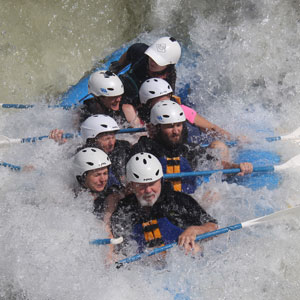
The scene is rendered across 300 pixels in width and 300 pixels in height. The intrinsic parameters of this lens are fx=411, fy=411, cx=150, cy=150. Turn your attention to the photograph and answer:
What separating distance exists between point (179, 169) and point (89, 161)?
0.84 metres

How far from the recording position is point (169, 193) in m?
3.00

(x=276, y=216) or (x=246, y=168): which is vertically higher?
(x=246, y=168)

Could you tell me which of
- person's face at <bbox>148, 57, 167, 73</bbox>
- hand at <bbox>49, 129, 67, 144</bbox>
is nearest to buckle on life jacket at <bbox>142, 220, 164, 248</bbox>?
hand at <bbox>49, 129, 67, 144</bbox>

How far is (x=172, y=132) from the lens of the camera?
3621 millimetres

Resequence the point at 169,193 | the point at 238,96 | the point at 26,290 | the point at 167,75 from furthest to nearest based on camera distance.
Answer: the point at 238,96 → the point at 167,75 → the point at 169,193 → the point at 26,290

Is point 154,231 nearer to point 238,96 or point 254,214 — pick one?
point 254,214

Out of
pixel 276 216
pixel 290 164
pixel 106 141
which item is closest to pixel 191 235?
pixel 276 216

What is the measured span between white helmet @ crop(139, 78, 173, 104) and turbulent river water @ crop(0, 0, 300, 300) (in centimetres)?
81

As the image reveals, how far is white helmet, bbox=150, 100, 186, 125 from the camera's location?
11.9 ft

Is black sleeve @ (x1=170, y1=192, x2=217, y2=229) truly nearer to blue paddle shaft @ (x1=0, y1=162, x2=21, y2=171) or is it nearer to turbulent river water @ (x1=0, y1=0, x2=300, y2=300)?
turbulent river water @ (x1=0, y1=0, x2=300, y2=300)

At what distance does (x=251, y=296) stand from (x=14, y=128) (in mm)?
3145

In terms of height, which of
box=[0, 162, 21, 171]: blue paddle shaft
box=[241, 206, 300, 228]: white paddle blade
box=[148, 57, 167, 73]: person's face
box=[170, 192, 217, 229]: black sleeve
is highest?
box=[148, 57, 167, 73]: person's face

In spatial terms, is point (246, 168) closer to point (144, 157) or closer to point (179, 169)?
point (179, 169)

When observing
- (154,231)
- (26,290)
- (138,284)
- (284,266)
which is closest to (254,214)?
(284,266)
